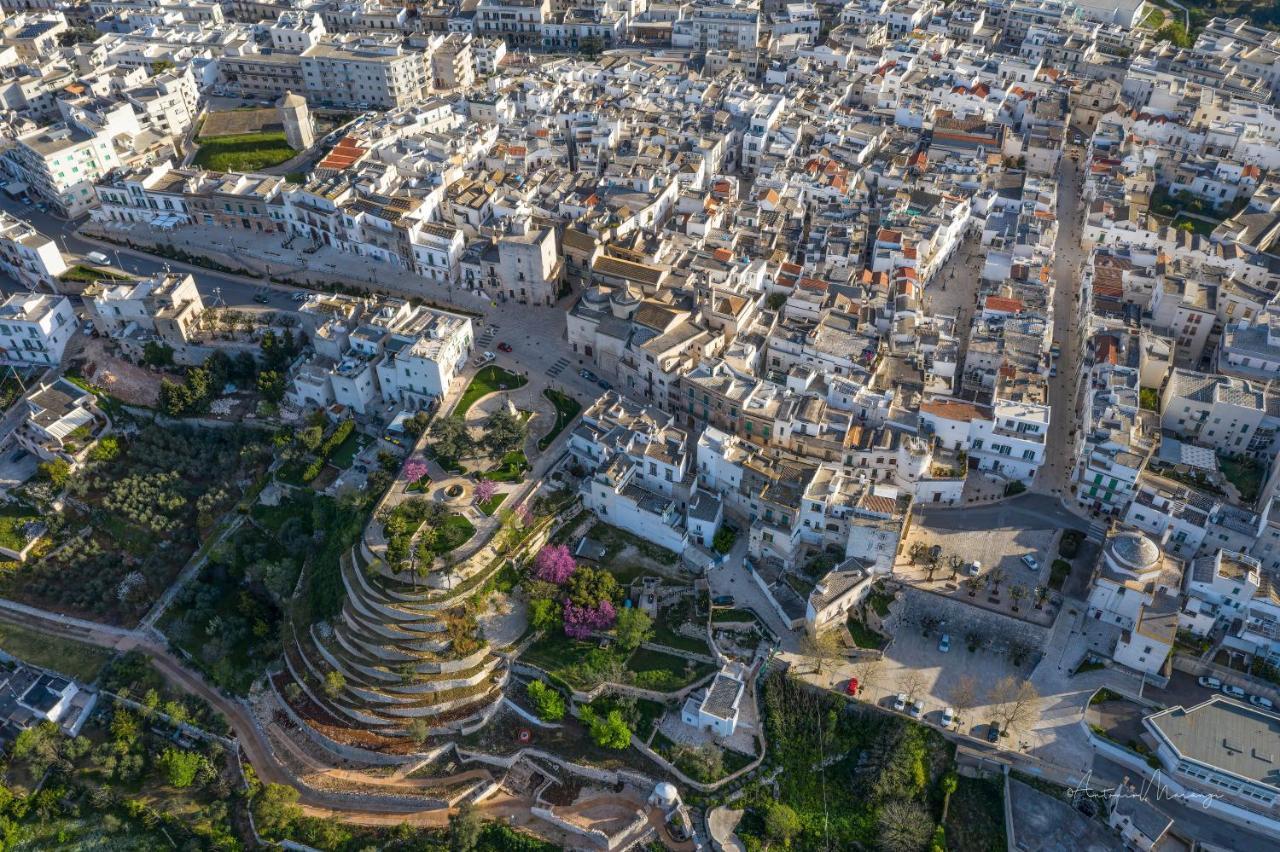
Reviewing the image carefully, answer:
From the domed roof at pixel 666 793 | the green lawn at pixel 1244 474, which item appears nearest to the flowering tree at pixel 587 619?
the domed roof at pixel 666 793

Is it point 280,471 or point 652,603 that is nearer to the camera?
point 652,603

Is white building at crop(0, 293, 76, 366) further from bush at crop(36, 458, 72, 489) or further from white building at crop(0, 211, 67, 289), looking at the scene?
bush at crop(36, 458, 72, 489)

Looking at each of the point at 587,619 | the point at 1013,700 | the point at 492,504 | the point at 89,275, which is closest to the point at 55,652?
the point at 492,504

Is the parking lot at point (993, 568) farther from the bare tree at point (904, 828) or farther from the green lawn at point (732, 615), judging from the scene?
the bare tree at point (904, 828)

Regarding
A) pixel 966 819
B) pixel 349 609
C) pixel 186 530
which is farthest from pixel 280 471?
pixel 966 819

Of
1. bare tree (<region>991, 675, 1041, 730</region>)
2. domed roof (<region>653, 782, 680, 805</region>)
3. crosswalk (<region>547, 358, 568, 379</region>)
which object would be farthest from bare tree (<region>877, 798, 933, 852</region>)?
crosswalk (<region>547, 358, 568, 379</region>)

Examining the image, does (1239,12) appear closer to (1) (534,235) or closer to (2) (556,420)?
(1) (534,235)

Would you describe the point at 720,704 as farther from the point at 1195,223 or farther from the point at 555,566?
the point at 1195,223
